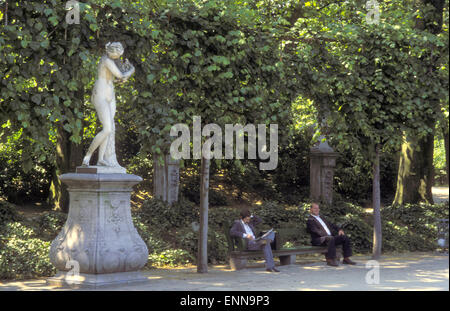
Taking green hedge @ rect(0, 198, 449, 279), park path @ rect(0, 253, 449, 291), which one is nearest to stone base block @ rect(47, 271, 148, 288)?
park path @ rect(0, 253, 449, 291)

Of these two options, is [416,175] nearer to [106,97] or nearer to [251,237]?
[251,237]

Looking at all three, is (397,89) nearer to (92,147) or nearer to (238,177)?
(92,147)

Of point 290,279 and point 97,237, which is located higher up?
point 97,237

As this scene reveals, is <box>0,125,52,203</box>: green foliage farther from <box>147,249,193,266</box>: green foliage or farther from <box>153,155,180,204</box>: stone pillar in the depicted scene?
<box>147,249,193,266</box>: green foliage

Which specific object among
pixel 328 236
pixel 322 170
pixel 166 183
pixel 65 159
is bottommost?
pixel 328 236

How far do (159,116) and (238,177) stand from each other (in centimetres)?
1253

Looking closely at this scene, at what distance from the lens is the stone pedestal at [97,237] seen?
880cm

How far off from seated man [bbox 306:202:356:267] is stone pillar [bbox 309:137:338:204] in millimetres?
6082

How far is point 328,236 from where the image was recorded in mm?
12195

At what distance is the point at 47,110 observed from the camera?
9344 mm

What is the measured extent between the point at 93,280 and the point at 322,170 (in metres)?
11.2

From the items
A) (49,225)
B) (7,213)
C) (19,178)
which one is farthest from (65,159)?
(19,178)

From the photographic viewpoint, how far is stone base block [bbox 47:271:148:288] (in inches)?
343

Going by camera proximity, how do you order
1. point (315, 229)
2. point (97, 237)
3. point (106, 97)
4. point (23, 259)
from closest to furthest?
point (97, 237) < point (106, 97) < point (23, 259) < point (315, 229)
